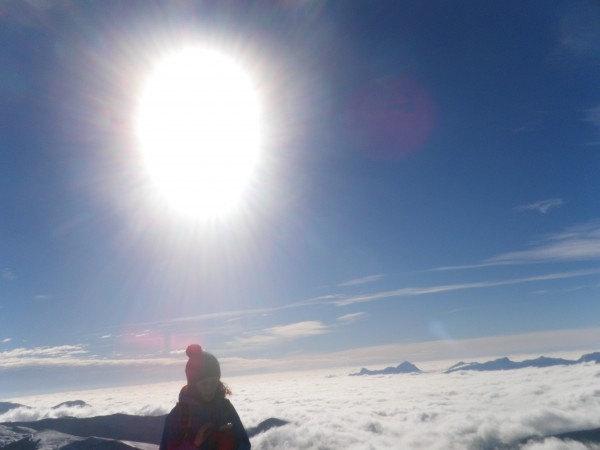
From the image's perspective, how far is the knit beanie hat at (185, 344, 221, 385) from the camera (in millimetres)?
8734

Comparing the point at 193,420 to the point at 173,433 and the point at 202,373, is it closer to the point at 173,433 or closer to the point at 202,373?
the point at 173,433

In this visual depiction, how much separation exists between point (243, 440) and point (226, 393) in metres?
1.08

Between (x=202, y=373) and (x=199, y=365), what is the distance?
0.62 feet

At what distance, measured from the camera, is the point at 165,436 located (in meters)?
8.34

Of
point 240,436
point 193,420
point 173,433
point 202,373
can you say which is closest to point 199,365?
point 202,373

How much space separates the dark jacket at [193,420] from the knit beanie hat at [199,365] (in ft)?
1.33

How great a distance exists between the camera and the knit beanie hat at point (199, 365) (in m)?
8.73

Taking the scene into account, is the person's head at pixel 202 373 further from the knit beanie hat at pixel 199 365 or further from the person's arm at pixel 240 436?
the person's arm at pixel 240 436

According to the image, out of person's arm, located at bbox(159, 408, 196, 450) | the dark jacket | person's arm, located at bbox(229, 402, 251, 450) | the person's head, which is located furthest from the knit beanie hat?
person's arm, located at bbox(229, 402, 251, 450)

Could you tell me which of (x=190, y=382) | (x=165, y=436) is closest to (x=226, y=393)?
(x=190, y=382)

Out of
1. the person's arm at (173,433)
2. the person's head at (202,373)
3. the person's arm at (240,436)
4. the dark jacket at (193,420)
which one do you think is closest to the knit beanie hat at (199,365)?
the person's head at (202,373)

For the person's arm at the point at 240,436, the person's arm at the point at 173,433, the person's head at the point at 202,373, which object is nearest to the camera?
the person's arm at the point at 173,433

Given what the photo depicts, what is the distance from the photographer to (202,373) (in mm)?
8750

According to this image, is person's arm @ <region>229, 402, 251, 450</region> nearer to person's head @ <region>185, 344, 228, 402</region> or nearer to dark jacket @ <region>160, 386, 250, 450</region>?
dark jacket @ <region>160, 386, 250, 450</region>
